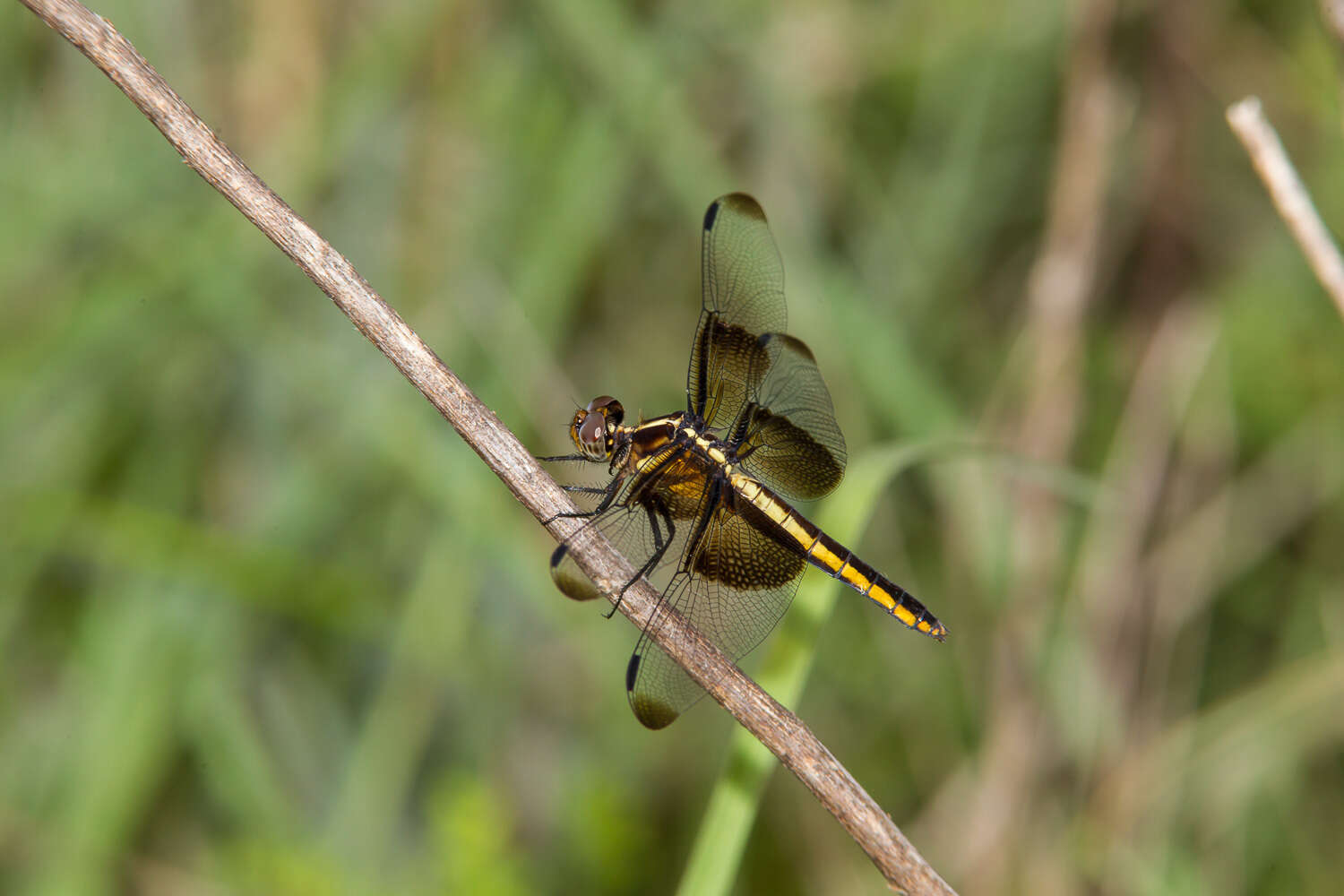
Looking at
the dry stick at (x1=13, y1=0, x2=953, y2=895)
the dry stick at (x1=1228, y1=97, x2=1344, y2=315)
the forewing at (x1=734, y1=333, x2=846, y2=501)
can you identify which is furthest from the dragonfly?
the dry stick at (x1=1228, y1=97, x2=1344, y2=315)

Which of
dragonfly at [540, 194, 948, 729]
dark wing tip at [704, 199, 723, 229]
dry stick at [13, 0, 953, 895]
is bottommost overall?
dry stick at [13, 0, 953, 895]

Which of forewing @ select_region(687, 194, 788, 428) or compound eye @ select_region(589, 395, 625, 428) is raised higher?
forewing @ select_region(687, 194, 788, 428)

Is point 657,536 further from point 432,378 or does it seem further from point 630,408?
point 630,408

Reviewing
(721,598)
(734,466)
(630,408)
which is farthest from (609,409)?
(630,408)

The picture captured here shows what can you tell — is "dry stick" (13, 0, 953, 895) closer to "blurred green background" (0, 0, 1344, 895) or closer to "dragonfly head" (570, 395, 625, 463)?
"dragonfly head" (570, 395, 625, 463)

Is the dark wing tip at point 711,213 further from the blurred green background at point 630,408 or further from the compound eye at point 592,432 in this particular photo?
the blurred green background at point 630,408

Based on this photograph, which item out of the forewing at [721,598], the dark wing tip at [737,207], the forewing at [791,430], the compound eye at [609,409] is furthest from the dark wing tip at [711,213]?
the forewing at [721,598]

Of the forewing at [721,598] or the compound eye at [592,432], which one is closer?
the forewing at [721,598]
